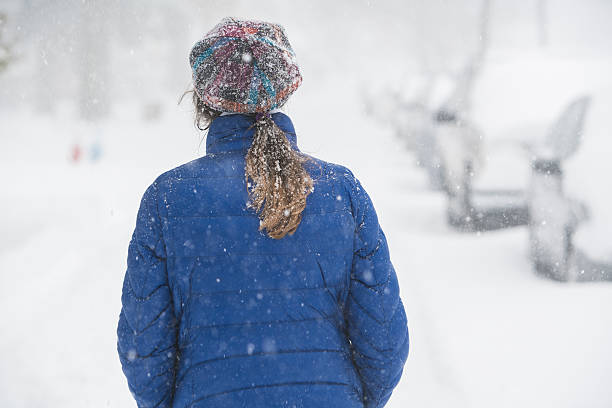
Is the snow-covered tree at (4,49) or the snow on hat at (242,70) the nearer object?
the snow on hat at (242,70)

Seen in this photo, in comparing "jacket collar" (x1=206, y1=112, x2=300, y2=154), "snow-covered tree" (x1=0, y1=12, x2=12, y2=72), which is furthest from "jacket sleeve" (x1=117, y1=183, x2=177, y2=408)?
"snow-covered tree" (x1=0, y1=12, x2=12, y2=72)

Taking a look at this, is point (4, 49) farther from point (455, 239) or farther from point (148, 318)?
point (148, 318)

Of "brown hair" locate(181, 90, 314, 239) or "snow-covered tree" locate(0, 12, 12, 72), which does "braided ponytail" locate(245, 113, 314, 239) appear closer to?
"brown hair" locate(181, 90, 314, 239)

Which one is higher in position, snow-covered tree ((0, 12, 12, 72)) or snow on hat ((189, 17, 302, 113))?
snow-covered tree ((0, 12, 12, 72))

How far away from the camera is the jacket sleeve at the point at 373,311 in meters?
1.50

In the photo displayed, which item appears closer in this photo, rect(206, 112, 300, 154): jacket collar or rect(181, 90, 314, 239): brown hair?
rect(181, 90, 314, 239): brown hair

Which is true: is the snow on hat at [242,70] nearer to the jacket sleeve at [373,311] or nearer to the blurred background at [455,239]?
the jacket sleeve at [373,311]

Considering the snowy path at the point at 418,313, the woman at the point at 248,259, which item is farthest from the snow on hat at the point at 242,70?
the snowy path at the point at 418,313

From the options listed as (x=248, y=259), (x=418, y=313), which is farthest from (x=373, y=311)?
(x=418, y=313)

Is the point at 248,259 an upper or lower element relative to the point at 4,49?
lower

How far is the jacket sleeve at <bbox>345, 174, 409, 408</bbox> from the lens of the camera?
4.91 ft

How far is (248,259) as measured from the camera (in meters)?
1.39

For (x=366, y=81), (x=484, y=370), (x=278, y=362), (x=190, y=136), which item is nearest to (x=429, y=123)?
(x=484, y=370)

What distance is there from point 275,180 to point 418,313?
3354mm
